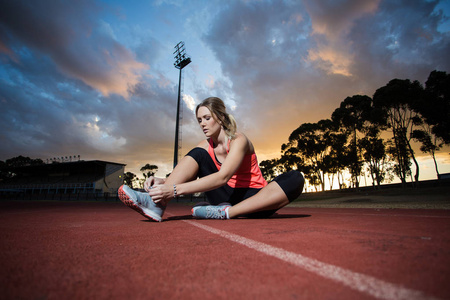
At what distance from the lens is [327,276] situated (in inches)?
33.1

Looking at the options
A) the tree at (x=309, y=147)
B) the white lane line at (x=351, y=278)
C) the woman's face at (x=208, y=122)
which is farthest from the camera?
the tree at (x=309, y=147)

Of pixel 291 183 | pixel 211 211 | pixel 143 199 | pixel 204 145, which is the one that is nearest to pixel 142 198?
pixel 143 199

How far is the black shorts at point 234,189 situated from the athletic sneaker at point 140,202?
70 centimetres

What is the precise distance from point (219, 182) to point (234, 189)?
29.8 inches

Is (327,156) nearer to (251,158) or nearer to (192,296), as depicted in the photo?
(251,158)

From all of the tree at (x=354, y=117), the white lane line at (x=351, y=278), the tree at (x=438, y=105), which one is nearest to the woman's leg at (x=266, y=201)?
the white lane line at (x=351, y=278)

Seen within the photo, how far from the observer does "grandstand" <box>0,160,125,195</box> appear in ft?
138

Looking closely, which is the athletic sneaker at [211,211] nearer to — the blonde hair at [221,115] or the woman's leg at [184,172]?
the woman's leg at [184,172]

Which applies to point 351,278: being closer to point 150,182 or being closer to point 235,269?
point 235,269

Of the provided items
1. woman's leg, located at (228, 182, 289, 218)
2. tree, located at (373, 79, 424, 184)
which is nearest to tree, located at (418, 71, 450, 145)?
tree, located at (373, 79, 424, 184)

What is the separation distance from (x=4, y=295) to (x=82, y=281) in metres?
0.22

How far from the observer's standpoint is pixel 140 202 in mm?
2494

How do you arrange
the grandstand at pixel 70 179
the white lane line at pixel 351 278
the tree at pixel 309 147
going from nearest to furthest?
1. the white lane line at pixel 351 278
2. the tree at pixel 309 147
3. the grandstand at pixel 70 179

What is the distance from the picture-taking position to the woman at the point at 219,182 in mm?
2396
